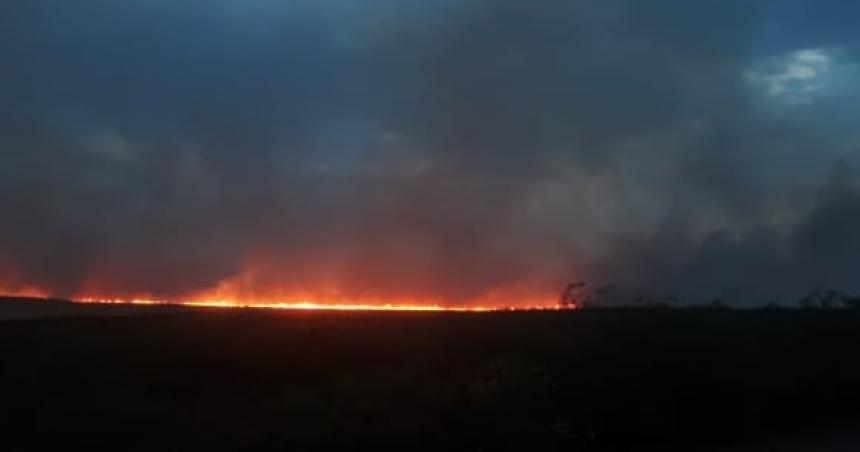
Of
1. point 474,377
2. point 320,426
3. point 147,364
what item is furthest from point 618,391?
point 147,364

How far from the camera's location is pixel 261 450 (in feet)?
74.6

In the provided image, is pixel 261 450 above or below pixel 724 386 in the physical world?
below

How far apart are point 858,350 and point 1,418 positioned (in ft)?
63.0

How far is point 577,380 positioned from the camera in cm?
2794

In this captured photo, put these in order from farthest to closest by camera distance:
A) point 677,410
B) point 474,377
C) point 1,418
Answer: point 677,410
point 474,377
point 1,418

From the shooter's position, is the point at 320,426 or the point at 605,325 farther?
the point at 605,325

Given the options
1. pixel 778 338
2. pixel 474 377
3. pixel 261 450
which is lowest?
pixel 261 450

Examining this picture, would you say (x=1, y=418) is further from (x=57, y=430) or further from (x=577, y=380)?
(x=577, y=380)

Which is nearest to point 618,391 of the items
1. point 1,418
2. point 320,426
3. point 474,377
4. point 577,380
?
point 577,380

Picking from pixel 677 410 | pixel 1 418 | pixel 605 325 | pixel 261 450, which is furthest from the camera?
pixel 605 325

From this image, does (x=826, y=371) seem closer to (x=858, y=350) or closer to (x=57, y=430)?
(x=858, y=350)

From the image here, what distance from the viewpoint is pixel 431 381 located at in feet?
86.9

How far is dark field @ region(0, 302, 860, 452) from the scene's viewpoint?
24250 mm

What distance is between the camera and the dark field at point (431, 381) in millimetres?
24250
